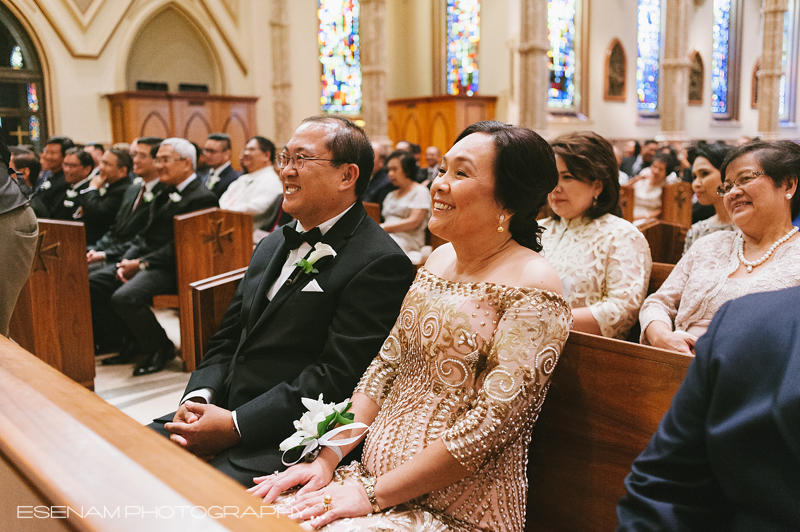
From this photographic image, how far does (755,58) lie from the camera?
2012 centimetres

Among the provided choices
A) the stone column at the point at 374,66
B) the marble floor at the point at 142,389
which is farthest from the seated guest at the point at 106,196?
the stone column at the point at 374,66

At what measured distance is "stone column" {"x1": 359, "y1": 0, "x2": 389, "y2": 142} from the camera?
11.8 metres

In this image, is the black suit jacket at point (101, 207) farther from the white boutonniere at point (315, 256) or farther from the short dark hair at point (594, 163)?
the short dark hair at point (594, 163)

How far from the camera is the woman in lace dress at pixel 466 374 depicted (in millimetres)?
1500

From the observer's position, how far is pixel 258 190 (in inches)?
219

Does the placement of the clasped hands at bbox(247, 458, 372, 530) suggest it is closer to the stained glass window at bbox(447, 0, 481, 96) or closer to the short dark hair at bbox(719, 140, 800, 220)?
the short dark hair at bbox(719, 140, 800, 220)

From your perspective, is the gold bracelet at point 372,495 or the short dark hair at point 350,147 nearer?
the gold bracelet at point 372,495

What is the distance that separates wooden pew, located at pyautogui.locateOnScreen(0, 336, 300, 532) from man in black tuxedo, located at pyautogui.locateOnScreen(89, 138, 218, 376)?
144 inches

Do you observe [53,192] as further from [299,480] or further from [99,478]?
[99,478]

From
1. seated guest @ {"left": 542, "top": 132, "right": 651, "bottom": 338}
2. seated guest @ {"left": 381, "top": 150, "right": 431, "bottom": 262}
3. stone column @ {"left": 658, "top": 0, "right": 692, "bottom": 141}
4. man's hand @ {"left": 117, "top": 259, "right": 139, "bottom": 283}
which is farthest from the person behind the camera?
stone column @ {"left": 658, "top": 0, "right": 692, "bottom": 141}

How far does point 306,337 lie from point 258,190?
145 inches

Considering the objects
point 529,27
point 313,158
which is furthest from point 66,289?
point 529,27

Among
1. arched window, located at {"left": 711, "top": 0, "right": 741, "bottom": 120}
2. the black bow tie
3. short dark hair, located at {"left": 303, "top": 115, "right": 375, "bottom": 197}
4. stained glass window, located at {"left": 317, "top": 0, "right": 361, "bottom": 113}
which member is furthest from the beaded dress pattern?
arched window, located at {"left": 711, "top": 0, "right": 741, "bottom": 120}

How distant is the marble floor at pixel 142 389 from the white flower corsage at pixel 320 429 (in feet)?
6.84
